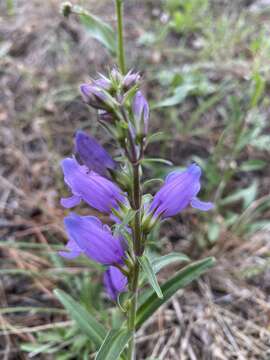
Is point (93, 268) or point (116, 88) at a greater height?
point (116, 88)

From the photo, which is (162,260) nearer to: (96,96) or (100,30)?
(96,96)

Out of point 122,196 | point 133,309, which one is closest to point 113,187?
point 122,196

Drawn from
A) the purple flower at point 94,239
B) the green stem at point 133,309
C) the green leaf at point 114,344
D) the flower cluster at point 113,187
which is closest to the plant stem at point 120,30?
the flower cluster at point 113,187

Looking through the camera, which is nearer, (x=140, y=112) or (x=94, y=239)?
(x=140, y=112)

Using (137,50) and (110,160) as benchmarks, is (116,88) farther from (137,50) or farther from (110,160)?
(137,50)

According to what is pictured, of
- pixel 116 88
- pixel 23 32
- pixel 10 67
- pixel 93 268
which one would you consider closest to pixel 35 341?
pixel 93 268

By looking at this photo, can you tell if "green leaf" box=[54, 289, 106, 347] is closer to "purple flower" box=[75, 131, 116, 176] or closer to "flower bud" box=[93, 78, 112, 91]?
"purple flower" box=[75, 131, 116, 176]
